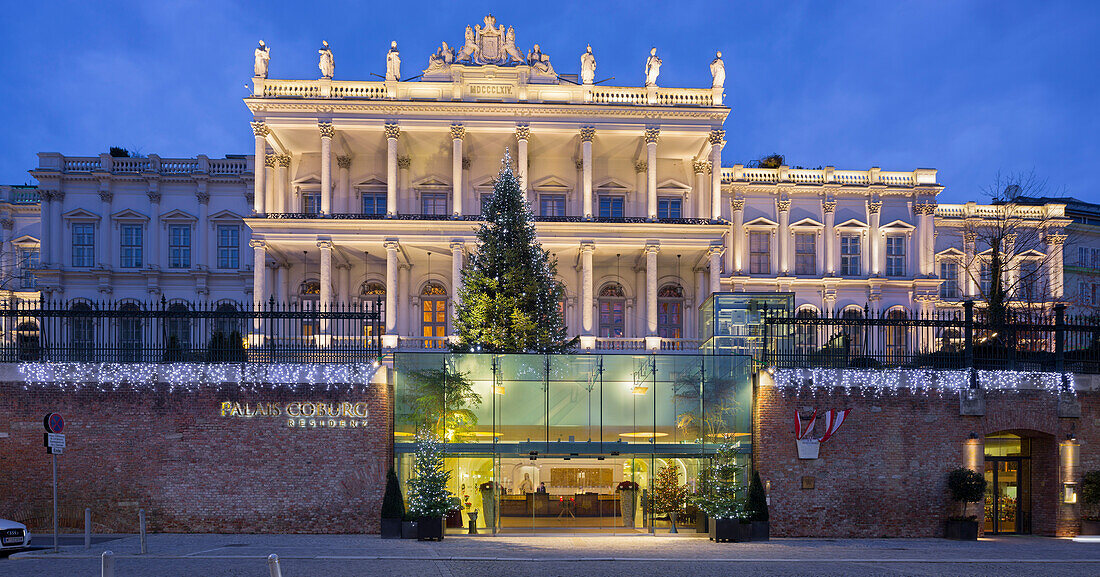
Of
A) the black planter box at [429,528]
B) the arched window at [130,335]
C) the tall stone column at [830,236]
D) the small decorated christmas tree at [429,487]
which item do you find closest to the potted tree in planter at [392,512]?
the small decorated christmas tree at [429,487]

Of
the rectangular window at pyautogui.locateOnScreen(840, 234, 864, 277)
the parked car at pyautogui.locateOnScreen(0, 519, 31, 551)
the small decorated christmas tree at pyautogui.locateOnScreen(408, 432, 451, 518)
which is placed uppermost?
the rectangular window at pyautogui.locateOnScreen(840, 234, 864, 277)

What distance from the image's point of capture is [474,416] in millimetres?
20016

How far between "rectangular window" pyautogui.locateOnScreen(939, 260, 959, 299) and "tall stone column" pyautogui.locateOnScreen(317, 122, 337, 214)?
31.7m

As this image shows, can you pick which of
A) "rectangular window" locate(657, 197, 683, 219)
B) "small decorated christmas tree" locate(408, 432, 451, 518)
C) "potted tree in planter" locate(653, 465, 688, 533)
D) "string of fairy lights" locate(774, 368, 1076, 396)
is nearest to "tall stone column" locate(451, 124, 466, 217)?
"rectangular window" locate(657, 197, 683, 219)

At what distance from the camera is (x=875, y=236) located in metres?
41.6

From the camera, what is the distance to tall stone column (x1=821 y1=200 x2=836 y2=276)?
41375 millimetres

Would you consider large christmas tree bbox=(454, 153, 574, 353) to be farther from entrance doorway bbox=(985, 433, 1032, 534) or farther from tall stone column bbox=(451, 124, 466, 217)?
entrance doorway bbox=(985, 433, 1032, 534)

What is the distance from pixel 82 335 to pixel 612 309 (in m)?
24.3

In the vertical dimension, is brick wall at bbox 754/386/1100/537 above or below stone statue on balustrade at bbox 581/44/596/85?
below

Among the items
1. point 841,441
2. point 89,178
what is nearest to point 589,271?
point 841,441

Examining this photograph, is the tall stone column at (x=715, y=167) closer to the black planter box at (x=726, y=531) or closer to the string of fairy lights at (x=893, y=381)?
the string of fairy lights at (x=893, y=381)

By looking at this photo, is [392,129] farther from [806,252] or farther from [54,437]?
[806,252]

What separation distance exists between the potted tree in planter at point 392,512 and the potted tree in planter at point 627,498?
5.39 meters

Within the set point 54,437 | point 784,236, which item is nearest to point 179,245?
point 54,437
